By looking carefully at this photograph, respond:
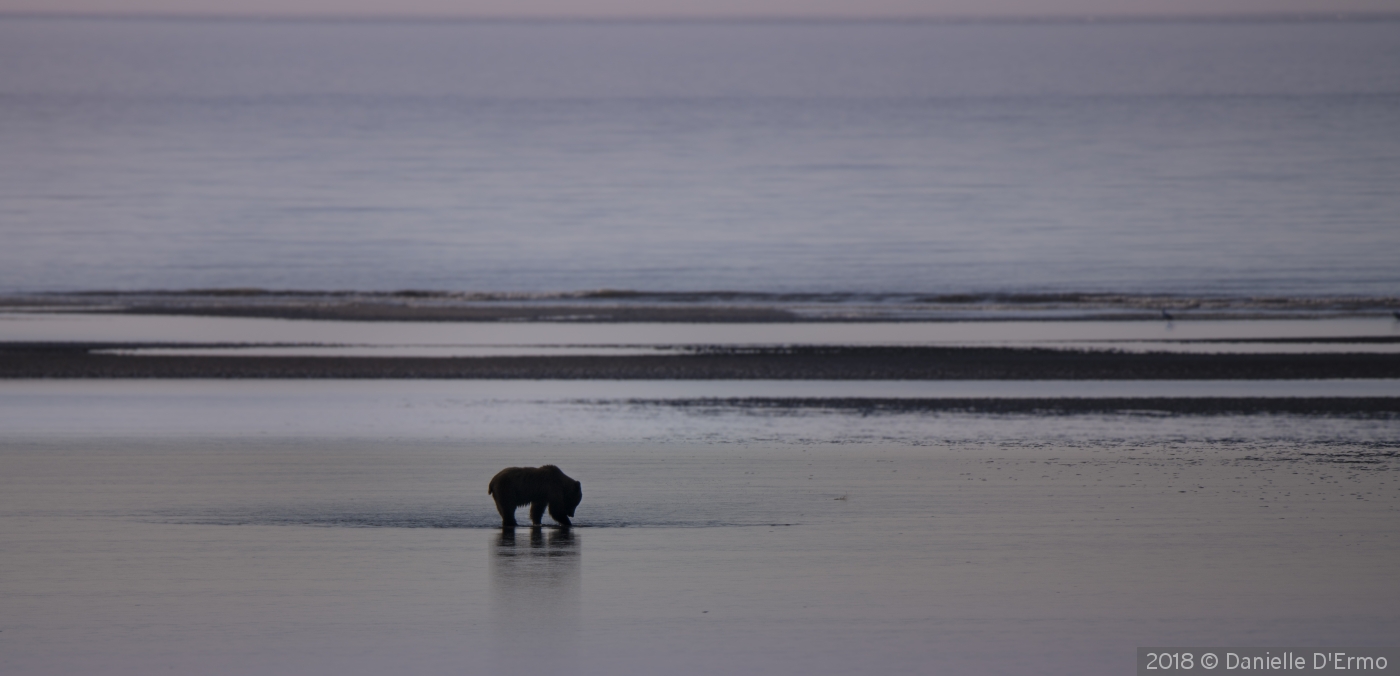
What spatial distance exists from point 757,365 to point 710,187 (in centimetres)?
2640

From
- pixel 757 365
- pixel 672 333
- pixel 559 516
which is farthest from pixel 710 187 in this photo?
pixel 559 516

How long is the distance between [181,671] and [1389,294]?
2025 cm

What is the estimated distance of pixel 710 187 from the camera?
129ft

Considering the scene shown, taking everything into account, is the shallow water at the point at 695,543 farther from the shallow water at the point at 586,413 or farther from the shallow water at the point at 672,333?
the shallow water at the point at 672,333

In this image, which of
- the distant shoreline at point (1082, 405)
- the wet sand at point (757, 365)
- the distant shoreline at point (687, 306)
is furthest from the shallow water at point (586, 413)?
the distant shoreline at point (687, 306)

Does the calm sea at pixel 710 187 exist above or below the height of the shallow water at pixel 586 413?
above

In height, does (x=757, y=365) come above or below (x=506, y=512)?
above

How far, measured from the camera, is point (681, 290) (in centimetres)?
2266

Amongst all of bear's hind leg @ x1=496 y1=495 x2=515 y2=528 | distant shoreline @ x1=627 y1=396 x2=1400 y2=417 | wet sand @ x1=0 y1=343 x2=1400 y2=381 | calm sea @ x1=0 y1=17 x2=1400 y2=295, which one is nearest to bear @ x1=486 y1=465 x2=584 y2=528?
bear's hind leg @ x1=496 y1=495 x2=515 y2=528

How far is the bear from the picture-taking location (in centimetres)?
672

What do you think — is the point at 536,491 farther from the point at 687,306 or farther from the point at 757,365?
the point at 687,306

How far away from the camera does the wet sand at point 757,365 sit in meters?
12.7

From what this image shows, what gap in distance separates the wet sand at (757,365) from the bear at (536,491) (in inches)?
231

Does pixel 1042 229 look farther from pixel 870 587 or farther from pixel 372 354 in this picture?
pixel 870 587
